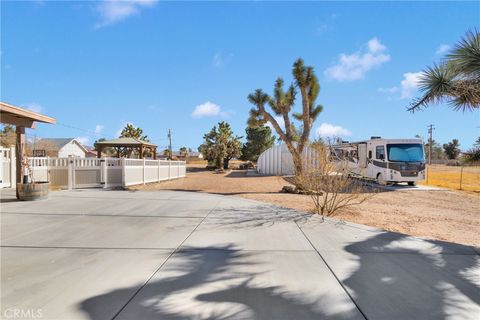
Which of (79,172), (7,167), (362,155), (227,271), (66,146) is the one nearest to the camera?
(227,271)

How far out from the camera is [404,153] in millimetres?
21391

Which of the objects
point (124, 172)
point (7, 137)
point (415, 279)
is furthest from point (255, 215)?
point (7, 137)

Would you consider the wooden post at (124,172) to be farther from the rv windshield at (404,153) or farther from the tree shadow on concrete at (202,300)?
the rv windshield at (404,153)

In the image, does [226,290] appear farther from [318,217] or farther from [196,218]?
[318,217]

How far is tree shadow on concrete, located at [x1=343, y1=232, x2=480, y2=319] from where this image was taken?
11.9 feet

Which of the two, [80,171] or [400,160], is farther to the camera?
[400,160]

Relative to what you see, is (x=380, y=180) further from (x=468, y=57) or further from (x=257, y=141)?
(x=257, y=141)

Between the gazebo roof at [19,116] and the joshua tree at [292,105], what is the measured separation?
1050 cm

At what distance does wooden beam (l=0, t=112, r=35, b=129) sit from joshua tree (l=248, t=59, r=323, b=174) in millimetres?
10919

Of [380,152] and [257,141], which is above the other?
[257,141]

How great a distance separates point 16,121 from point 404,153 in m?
20.1

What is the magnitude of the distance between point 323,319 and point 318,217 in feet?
18.9

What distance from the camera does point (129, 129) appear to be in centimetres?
5203

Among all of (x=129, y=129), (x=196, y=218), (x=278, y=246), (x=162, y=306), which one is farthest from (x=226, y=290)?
(x=129, y=129)
